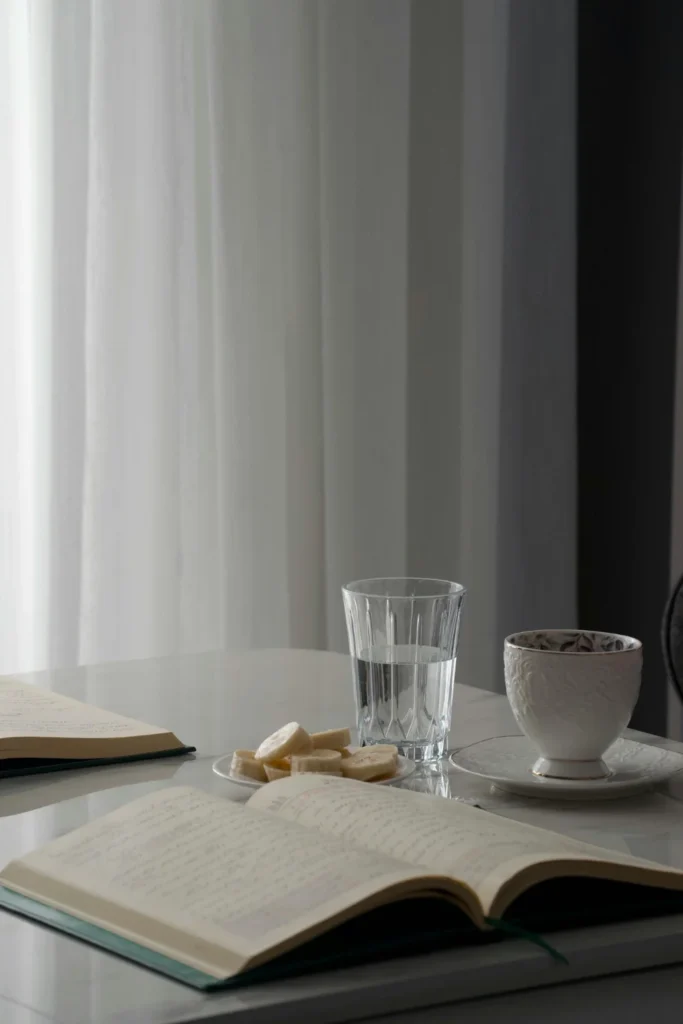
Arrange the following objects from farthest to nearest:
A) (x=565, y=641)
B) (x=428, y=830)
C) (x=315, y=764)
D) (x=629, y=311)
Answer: (x=629, y=311), (x=565, y=641), (x=315, y=764), (x=428, y=830)

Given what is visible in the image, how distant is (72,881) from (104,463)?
1.53 m

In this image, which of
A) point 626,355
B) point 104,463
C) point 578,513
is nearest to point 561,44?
point 626,355

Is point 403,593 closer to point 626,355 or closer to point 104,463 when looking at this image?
point 104,463

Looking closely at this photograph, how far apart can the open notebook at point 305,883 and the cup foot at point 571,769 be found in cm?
16

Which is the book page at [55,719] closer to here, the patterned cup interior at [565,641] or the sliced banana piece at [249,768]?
the sliced banana piece at [249,768]

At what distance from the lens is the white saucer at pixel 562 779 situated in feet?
2.68

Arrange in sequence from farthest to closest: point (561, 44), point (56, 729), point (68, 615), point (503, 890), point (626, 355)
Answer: point (626, 355) < point (561, 44) < point (68, 615) < point (56, 729) < point (503, 890)

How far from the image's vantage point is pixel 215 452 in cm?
221

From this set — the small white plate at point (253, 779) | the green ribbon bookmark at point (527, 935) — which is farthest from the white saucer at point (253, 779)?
the green ribbon bookmark at point (527, 935)

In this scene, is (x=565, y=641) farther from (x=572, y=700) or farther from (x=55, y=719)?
(x=55, y=719)

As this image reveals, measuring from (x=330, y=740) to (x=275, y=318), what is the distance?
1431 millimetres

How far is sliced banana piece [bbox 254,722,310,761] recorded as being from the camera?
840 millimetres

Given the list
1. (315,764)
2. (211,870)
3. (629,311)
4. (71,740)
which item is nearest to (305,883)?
(211,870)

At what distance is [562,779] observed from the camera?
85 centimetres
